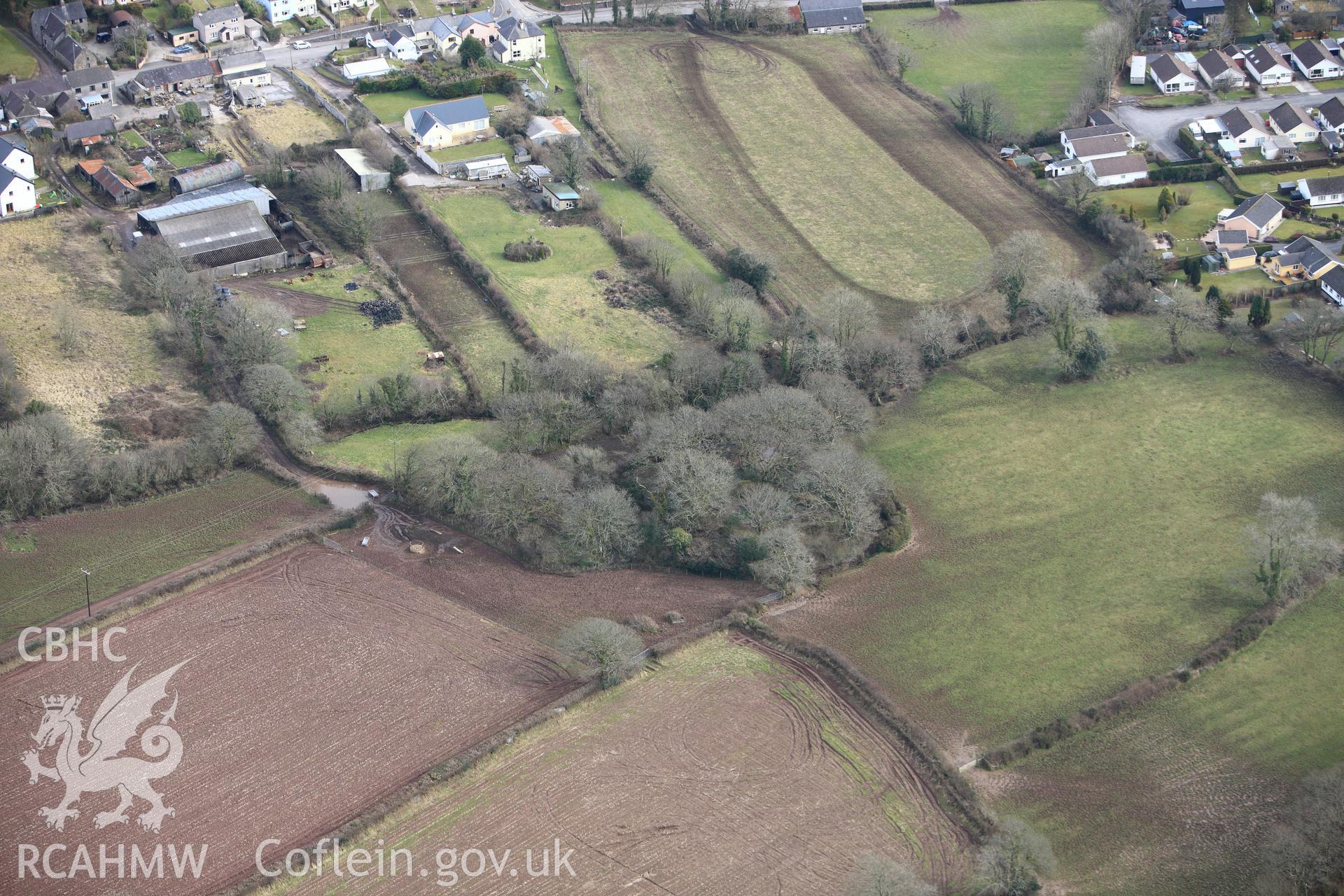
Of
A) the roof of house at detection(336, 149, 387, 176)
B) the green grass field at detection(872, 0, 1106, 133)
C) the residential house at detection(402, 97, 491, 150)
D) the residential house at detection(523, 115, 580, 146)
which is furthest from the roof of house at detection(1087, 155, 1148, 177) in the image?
the roof of house at detection(336, 149, 387, 176)

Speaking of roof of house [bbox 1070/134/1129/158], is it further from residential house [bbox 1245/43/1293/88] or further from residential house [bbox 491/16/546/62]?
residential house [bbox 491/16/546/62]

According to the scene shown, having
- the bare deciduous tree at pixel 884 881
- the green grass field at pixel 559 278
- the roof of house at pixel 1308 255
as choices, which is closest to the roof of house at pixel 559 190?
the green grass field at pixel 559 278

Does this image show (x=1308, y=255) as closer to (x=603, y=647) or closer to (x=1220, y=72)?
(x=1220, y=72)

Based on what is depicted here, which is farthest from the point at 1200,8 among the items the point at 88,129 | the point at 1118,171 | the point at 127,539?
the point at 127,539

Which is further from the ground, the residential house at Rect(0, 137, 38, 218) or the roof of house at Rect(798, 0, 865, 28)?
the roof of house at Rect(798, 0, 865, 28)

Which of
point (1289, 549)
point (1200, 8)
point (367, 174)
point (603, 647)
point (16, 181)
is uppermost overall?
point (1200, 8)

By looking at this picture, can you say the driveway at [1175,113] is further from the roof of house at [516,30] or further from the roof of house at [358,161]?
the roof of house at [358,161]
